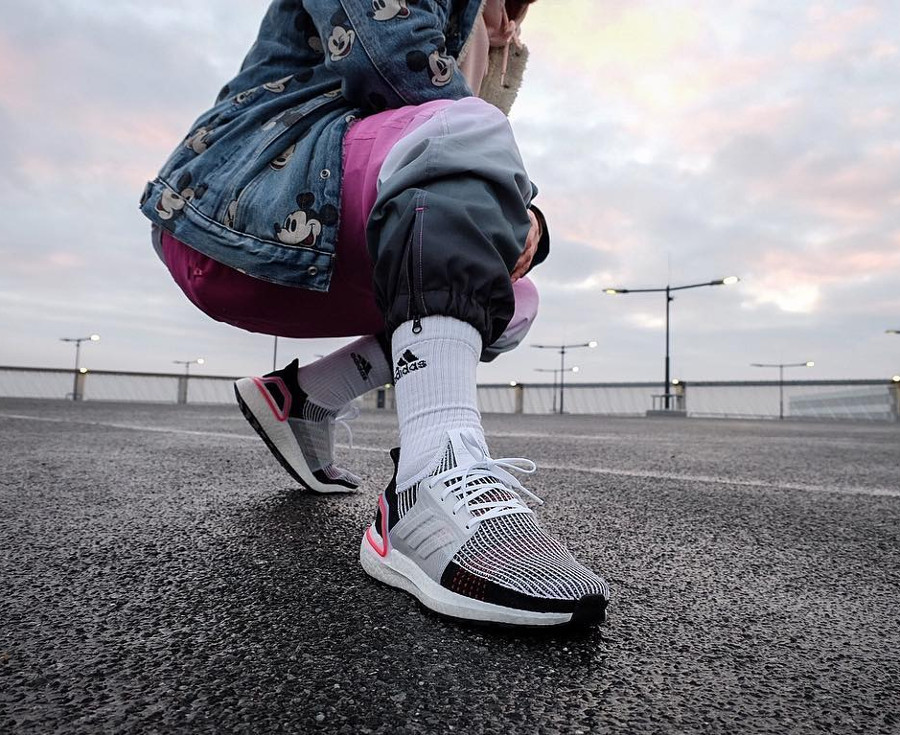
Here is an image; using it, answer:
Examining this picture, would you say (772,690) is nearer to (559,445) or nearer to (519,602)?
(519,602)

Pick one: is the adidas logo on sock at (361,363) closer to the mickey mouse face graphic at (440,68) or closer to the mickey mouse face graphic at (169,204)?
the mickey mouse face graphic at (169,204)

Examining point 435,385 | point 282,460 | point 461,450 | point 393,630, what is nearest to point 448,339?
point 435,385

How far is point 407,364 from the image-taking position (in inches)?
44.8

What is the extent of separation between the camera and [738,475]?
9.02 ft

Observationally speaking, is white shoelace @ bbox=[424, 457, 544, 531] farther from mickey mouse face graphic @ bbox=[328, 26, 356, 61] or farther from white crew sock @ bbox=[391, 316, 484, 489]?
mickey mouse face graphic @ bbox=[328, 26, 356, 61]

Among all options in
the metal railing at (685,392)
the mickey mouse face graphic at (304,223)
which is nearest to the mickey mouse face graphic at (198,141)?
the mickey mouse face graphic at (304,223)

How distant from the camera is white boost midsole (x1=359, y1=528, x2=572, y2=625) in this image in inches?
Answer: 32.4

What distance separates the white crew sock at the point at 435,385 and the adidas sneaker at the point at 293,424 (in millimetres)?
768

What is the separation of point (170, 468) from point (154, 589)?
1565 mm

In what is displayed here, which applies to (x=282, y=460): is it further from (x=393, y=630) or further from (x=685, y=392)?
(x=685, y=392)

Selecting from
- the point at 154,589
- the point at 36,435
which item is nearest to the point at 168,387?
the point at 36,435

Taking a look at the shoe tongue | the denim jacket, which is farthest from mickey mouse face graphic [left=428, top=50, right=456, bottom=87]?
the shoe tongue

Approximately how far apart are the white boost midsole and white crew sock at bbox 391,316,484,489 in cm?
12

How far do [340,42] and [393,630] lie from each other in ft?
3.65
